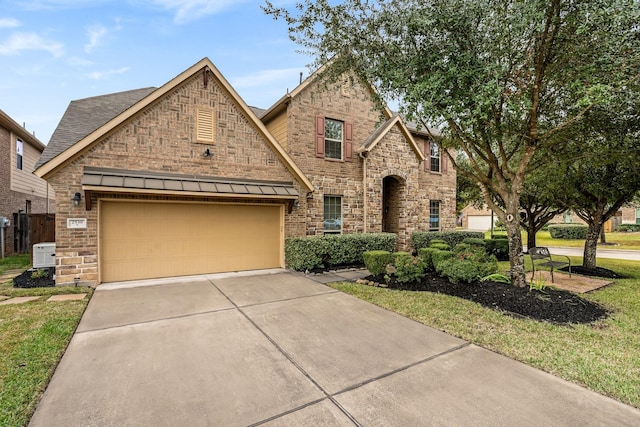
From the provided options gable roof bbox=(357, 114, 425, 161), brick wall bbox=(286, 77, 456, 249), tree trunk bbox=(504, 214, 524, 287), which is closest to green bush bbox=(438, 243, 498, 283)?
tree trunk bbox=(504, 214, 524, 287)

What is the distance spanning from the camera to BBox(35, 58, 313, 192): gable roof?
716 cm

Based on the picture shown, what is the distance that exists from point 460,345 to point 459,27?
6129 mm

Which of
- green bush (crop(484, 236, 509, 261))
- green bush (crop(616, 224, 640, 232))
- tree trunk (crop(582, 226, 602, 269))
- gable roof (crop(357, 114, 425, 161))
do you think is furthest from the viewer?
green bush (crop(616, 224, 640, 232))

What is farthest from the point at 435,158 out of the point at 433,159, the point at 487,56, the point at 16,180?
the point at 16,180

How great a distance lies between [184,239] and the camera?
8867 mm

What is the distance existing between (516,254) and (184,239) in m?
8.83

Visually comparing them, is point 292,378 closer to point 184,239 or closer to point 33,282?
point 184,239

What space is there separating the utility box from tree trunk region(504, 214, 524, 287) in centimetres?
1226

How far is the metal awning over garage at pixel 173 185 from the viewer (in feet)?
23.9

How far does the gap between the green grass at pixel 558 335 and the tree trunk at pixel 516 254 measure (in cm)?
157

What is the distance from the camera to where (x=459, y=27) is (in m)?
6.22

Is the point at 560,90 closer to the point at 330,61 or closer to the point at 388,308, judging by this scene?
the point at 330,61

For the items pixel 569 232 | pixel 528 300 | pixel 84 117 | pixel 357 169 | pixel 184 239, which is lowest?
pixel 528 300

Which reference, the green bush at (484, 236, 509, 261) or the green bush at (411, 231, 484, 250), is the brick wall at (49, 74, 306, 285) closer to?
the green bush at (411, 231, 484, 250)
